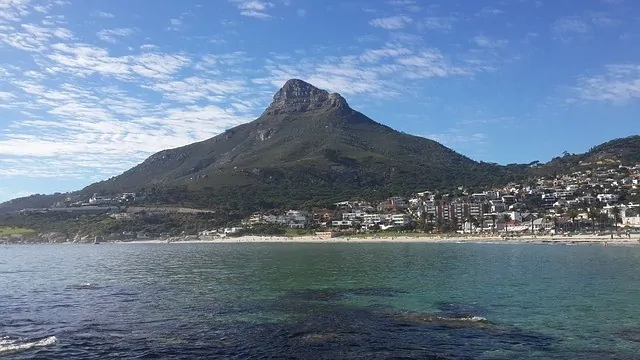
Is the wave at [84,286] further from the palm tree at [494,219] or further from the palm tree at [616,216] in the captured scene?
the palm tree at [616,216]

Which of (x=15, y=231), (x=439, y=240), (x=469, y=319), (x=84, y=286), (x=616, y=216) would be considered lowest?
(x=439, y=240)

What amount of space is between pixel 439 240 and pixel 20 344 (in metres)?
107

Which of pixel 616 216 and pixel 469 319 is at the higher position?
pixel 616 216

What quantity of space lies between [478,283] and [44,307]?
3121cm

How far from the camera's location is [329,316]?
86.7ft

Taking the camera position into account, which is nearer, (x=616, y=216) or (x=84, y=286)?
(x=84, y=286)

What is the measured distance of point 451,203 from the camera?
179500 mm

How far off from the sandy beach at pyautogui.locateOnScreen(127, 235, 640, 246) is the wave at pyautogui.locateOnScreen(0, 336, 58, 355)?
315 feet

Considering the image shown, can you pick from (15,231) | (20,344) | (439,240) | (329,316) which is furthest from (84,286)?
(15,231)

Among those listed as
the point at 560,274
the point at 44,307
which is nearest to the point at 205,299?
the point at 44,307

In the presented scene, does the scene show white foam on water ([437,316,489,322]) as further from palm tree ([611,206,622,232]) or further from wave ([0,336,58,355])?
palm tree ([611,206,622,232])

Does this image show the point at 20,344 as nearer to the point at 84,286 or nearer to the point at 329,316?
the point at 329,316

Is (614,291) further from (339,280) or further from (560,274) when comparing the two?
(339,280)

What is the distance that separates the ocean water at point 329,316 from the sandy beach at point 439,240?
193 ft
